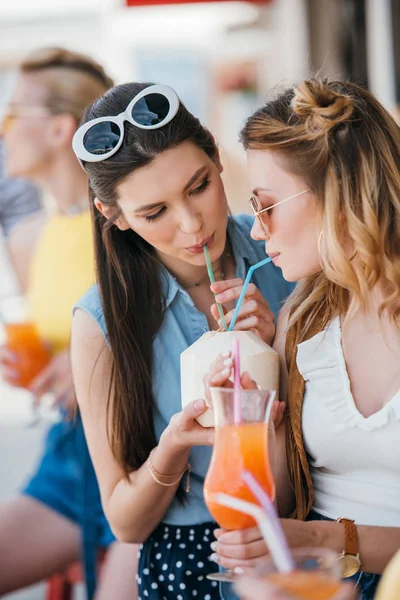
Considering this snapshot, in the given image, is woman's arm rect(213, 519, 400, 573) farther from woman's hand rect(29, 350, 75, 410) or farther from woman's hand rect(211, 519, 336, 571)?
woman's hand rect(29, 350, 75, 410)

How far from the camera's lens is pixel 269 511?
4.31 ft

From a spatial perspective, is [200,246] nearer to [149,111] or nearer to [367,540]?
[149,111]

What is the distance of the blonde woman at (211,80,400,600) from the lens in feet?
5.72

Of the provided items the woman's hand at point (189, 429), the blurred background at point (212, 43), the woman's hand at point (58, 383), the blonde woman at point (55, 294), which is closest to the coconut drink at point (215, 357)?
the woman's hand at point (189, 429)

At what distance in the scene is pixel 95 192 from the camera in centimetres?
203

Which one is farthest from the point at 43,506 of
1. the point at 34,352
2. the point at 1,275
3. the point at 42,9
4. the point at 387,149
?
the point at 42,9

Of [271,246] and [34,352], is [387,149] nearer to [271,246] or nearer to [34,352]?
[271,246]

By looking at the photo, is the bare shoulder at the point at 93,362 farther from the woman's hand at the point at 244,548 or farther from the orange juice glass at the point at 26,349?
the orange juice glass at the point at 26,349

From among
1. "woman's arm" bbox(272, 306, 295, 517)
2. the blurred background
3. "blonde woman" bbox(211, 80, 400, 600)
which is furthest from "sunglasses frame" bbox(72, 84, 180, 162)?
the blurred background

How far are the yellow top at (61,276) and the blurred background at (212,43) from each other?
2.87 metres

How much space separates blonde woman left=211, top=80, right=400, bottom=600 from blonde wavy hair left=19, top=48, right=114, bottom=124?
58.0 inches

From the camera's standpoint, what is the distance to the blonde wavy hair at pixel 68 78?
3.20m

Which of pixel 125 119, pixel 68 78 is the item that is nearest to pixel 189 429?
pixel 125 119

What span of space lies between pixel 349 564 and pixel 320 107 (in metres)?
0.95
